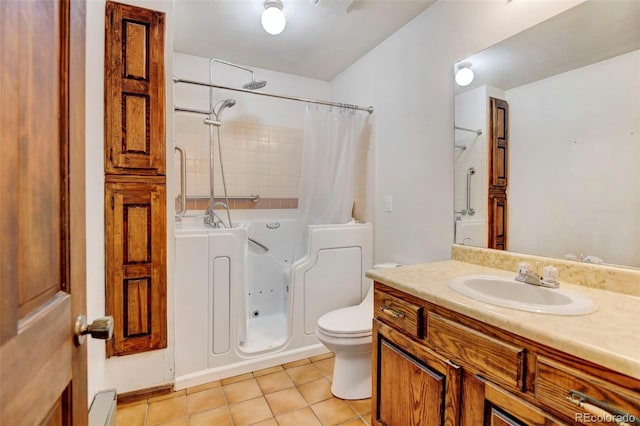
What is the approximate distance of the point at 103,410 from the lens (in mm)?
971

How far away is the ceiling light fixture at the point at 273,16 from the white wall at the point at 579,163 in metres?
1.31

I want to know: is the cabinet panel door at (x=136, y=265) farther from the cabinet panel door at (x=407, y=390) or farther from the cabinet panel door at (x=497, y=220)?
the cabinet panel door at (x=497, y=220)

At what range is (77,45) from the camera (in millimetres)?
611

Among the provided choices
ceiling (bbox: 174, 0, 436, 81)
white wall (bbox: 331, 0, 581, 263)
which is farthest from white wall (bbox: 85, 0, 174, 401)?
white wall (bbox: 331, 0, 581, 263)

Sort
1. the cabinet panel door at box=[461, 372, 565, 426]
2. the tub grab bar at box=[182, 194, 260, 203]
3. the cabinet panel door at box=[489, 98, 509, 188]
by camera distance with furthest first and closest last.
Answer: the tub grab bar at box=[182, 194, 260, 203], the cabinet panel door at box=[489, 98, 509, 188], the cabinet panel door at box=[461, 372, 565, 426]

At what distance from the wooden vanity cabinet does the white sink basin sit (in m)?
0.12

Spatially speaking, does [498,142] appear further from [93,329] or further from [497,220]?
[93,329]

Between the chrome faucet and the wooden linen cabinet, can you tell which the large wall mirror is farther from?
the wooden linen cabinet

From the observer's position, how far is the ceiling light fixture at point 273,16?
5.94 ft

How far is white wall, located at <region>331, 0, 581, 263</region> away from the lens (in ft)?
5.35

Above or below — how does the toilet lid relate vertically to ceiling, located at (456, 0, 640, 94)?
below

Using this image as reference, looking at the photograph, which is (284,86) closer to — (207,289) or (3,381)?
(207,289)

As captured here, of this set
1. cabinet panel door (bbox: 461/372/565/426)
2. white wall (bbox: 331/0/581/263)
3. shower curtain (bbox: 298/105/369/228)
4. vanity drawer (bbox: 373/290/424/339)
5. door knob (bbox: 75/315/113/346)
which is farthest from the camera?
shower curtain (bbox: 298/105/369/228)

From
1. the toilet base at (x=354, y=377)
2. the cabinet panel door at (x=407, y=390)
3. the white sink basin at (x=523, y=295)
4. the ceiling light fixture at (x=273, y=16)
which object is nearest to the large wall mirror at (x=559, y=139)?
the white sink basin at (x=523, y=295)
